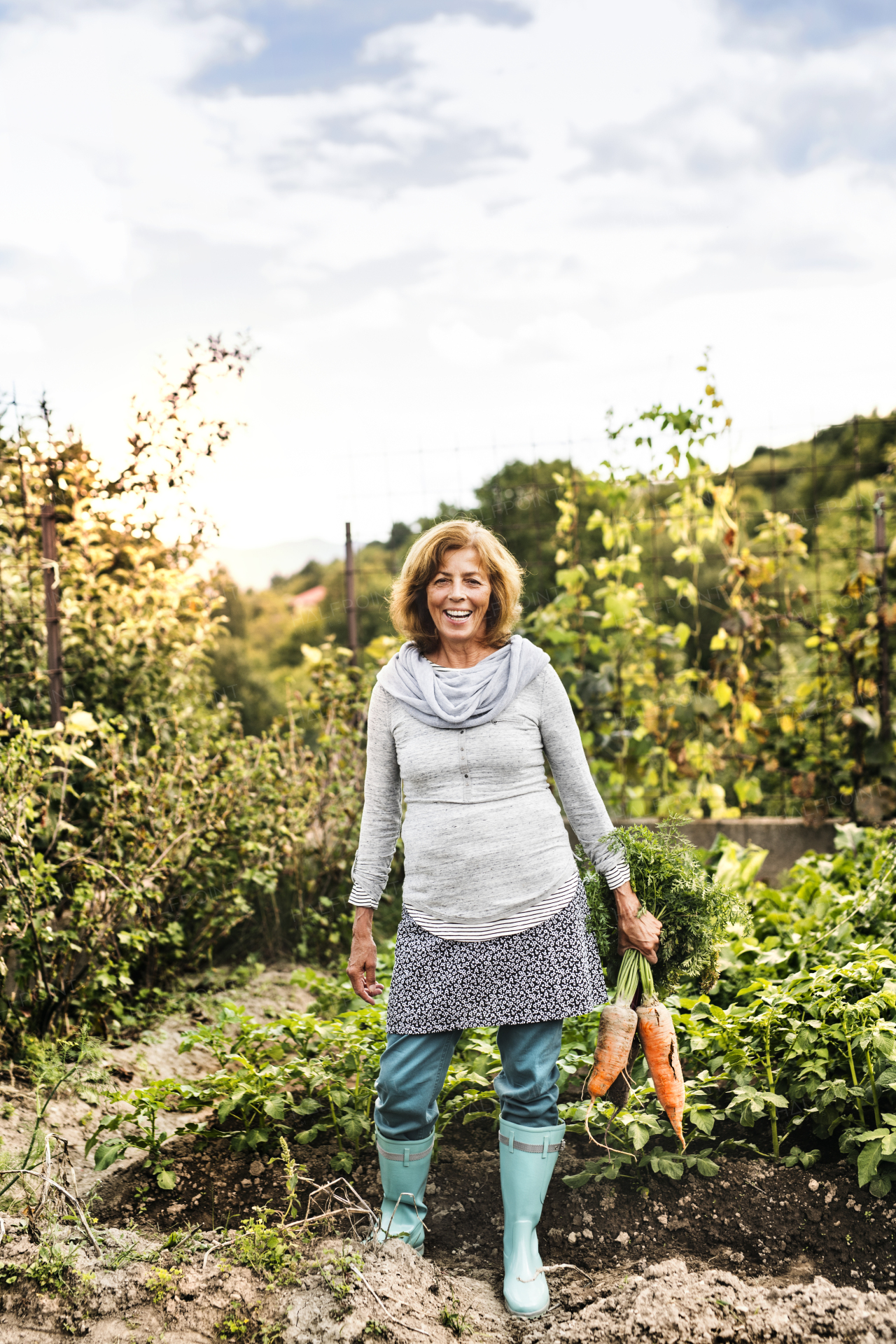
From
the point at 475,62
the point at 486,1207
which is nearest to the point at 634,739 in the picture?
the point at 486,1207

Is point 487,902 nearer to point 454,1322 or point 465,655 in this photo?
point 465,655

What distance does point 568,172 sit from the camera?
5215 mm

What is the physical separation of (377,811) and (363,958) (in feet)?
1.02

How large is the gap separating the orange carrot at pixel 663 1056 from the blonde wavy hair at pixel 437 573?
0.86 metres

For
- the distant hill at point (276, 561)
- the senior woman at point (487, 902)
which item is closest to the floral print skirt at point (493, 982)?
the senior woman at point (487, 902)

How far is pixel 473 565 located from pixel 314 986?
70.2 inches

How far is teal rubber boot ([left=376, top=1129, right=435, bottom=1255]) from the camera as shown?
1.92m

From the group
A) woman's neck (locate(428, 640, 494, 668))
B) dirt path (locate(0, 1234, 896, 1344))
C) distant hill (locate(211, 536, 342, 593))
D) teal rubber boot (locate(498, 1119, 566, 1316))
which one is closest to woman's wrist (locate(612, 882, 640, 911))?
teal rubber boot (locate(498, 1119, 566, 1316))

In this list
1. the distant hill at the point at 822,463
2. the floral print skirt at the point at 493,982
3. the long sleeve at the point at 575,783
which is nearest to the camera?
the floral print skirt at the point at 493,982

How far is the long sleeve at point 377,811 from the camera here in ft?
6.64

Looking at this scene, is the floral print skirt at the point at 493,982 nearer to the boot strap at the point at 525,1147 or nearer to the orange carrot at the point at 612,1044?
the orange carrot at the point at 612,1044

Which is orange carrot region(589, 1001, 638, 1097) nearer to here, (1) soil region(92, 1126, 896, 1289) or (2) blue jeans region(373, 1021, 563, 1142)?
(2) blue jeans region(373, 1021, 563, 1142)

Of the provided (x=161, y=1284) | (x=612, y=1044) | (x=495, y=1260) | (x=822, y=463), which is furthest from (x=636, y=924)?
(x=822, y=463)

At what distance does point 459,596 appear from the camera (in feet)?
6.47
